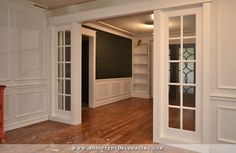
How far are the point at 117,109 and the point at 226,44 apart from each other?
3.69 metres

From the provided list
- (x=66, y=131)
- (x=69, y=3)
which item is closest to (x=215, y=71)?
(x=66, y=131)

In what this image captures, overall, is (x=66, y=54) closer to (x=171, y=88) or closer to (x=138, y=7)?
(x=138, y=7)

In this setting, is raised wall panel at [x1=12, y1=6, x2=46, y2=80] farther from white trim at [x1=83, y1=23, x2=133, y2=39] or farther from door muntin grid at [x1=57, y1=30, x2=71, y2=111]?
white trim at [x1=83, y1=23, x2=133, y2=39]

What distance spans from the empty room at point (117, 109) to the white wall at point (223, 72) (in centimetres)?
1

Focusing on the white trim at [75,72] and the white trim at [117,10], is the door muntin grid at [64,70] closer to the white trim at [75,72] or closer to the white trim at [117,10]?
the white trim at [75,72]

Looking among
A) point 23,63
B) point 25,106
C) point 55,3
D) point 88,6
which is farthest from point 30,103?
point 88,6

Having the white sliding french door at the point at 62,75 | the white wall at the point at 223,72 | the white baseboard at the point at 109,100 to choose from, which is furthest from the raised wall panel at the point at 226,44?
the white baseboard at the point at 109,100

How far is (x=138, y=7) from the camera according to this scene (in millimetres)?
3398

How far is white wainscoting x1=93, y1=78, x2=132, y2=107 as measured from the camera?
6.33 meters

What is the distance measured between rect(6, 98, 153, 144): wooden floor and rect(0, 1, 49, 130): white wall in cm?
33

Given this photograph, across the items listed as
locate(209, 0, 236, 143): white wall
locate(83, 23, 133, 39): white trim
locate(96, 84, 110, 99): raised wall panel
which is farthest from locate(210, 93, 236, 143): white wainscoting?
locate(83, 23, 133, 39): white trim

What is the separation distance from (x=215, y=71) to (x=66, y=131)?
279 centimetres

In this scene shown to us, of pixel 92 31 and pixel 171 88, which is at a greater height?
pixel 92 31

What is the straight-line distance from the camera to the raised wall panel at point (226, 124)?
276 centimetres
